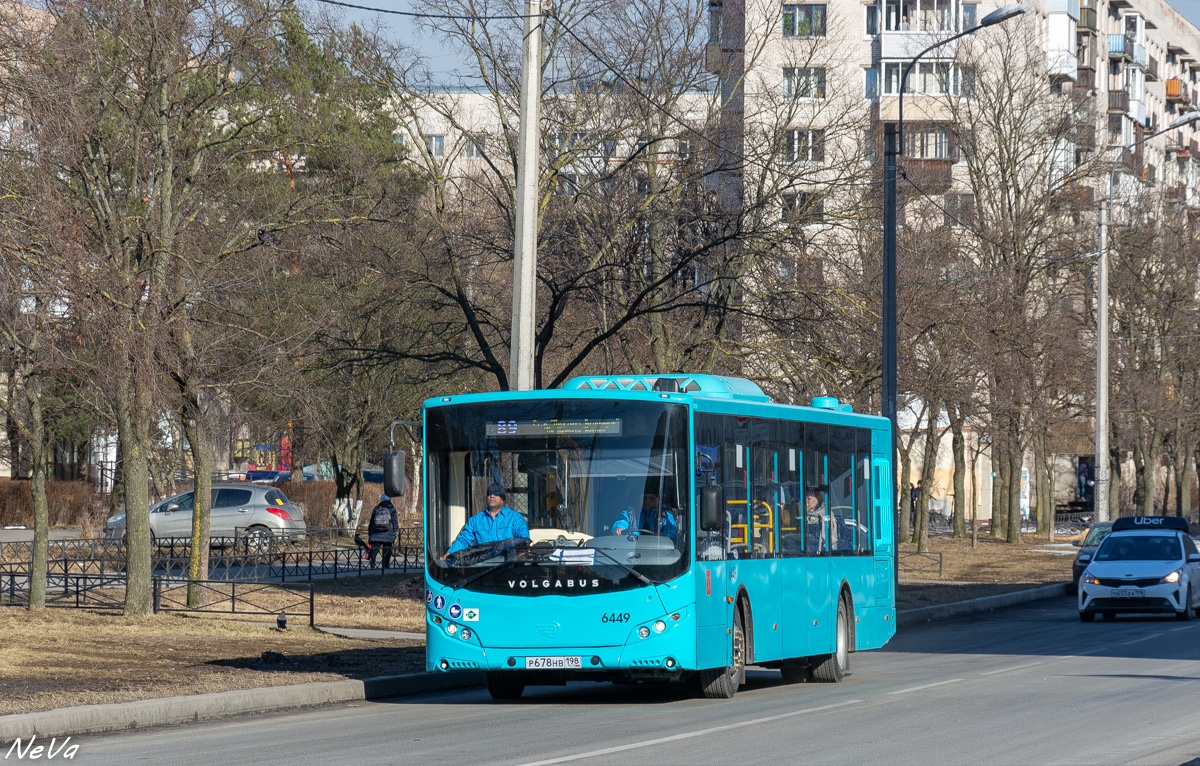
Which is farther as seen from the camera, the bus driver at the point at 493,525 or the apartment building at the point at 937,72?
the apartment building at the point at 937,72

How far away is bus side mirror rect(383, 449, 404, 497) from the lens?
46.0 ft

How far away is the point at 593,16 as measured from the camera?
26.0 metres

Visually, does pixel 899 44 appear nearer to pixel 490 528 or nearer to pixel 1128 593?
pixel 1128 593

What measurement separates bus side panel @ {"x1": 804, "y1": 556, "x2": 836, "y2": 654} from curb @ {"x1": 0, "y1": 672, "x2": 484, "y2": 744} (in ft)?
12.3

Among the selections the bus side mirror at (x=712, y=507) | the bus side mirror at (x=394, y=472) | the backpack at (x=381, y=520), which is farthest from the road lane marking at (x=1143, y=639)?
the backpack at (x=381, y=520)

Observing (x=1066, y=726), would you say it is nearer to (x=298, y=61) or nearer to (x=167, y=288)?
(x=167, y=288)

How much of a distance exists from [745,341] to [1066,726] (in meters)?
19.4

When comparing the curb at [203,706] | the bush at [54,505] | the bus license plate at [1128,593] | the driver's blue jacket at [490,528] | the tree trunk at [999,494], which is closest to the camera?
the curb at [203,706]

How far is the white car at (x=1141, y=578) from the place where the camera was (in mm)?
26641

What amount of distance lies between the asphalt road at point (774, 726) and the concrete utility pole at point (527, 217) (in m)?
3.83

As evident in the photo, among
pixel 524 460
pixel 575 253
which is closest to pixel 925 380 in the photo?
pixel 575 253

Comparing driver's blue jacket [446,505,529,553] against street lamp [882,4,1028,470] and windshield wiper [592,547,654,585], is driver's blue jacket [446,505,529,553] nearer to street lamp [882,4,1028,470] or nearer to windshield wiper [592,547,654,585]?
windshield wiper [592,547,654,585]

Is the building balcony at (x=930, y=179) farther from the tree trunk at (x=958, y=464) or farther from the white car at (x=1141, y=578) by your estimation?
the white car at (x=1141, y=578)

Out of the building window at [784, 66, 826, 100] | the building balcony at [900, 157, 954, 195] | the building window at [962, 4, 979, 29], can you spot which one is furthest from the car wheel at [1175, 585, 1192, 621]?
the building window at [962, 4, 979, 29]
